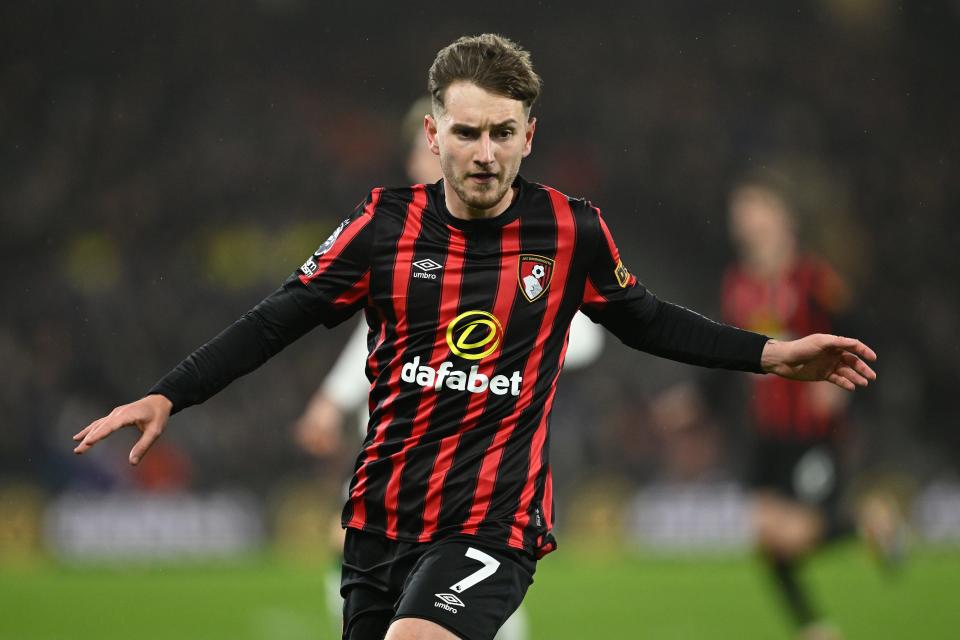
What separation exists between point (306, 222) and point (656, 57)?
4672 mm

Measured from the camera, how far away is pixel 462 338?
3363 mm

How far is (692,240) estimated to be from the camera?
15.1 meters

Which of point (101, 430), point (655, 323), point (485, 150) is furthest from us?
point (655, 323)

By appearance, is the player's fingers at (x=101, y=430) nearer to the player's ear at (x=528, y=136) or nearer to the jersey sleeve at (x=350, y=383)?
the player's ear at (x=528, y=136)

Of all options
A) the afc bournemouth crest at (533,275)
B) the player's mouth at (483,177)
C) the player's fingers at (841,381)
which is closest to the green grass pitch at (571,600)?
the player's fingers at (841,381)

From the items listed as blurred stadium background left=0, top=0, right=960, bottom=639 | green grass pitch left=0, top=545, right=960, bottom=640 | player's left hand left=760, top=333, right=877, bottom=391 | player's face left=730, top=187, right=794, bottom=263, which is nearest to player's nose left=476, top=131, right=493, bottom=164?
player's left hand left=760, top=333, right=877, bottom=391

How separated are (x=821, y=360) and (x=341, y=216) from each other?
38.4ft

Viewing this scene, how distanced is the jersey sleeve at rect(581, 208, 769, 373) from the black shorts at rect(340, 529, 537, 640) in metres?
0.66

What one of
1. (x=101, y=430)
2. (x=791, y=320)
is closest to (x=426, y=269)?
(x=101, y=430)

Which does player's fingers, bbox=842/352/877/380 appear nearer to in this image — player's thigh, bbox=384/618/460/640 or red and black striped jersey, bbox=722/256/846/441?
player's thigh, bbox=384/618/460/640

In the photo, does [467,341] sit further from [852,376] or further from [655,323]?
[852,376]

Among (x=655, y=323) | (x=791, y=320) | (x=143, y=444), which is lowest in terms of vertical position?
(x=143, y=444)

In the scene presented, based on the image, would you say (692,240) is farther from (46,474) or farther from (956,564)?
(46,474)

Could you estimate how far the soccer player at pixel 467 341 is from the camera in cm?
326
